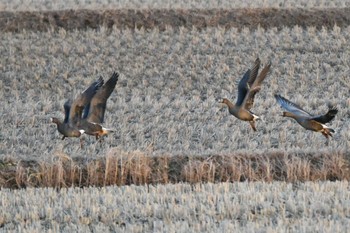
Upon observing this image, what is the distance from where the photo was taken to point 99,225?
1091 cm

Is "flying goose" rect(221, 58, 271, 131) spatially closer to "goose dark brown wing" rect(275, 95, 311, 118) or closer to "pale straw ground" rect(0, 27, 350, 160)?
"goose dark brown wing" rect(275, 95, 311, 118)

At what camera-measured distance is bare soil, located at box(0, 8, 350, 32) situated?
25734 mm

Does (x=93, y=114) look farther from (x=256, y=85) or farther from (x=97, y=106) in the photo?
(x=256, y=85)

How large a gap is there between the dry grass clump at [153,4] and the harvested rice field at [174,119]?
0.08 metres

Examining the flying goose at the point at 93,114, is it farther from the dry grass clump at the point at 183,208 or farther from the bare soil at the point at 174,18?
the bare soil at the point at 174,18

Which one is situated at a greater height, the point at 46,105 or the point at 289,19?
the point at 289,19

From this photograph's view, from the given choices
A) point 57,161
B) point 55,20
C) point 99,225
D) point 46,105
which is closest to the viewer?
point 99,225

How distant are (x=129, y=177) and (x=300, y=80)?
8.35 metres

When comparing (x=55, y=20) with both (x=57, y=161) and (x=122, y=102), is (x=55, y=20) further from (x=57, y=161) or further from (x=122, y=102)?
(x=57, y=161)

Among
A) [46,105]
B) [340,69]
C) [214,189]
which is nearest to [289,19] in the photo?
[340,69]

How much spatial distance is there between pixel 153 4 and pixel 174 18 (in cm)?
128

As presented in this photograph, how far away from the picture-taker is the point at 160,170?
14117 mm

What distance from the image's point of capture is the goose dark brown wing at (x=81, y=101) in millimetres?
13241

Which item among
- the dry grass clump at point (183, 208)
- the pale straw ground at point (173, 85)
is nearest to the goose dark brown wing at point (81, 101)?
the pale straw ground at point (173, 85)
